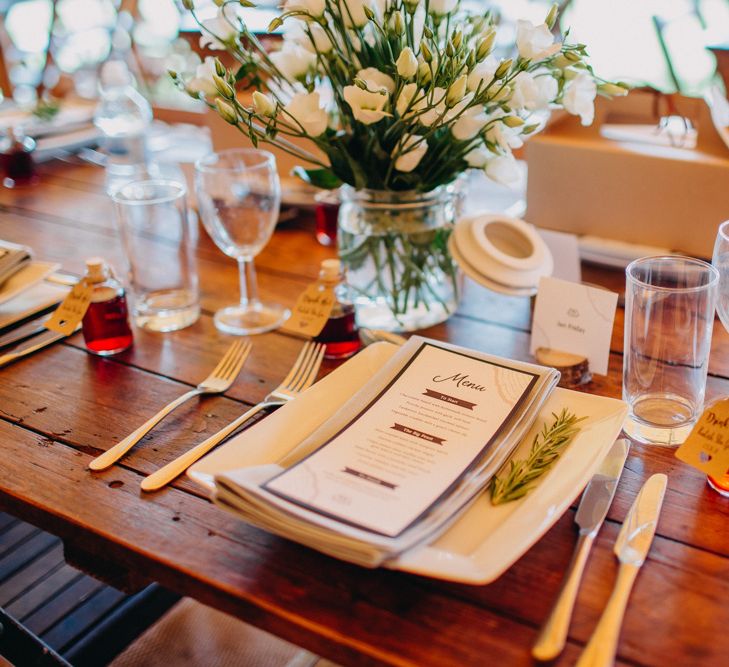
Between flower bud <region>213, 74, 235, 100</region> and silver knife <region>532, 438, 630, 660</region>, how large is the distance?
23.7 inches

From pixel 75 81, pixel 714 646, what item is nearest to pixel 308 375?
pixel 714 646

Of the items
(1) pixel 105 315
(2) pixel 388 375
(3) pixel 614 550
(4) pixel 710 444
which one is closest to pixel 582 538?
(3) pixel 614 550

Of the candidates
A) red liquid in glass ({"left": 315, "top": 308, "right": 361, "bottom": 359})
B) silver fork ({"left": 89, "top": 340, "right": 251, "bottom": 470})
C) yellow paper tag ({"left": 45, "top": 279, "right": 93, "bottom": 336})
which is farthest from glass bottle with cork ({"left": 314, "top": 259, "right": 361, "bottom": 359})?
yellow paper tag ({"left": 45, "top": 279, "right": 93, "bottom": 336})

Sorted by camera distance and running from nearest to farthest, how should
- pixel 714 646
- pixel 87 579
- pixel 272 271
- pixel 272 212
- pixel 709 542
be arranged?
pixel 714 646
pixel 709 542
pixel 272 212
pixel 272 271
pixel 87 579

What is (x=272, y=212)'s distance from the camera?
3.98ft

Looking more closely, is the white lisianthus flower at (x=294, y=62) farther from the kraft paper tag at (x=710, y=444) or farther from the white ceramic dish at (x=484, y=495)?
the kraft paper tag at (x=710, y=444)

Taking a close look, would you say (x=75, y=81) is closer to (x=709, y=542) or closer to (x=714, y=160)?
(x=714, y=160)

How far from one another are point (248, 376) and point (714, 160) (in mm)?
778

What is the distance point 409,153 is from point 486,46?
0.18 meters

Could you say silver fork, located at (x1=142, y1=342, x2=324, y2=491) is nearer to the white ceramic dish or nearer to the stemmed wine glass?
the white ceramic dish

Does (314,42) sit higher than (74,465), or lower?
higher

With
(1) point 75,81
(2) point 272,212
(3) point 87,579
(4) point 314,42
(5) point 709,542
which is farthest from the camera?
(1) point 75,81

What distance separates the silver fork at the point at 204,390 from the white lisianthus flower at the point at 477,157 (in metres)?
0.41

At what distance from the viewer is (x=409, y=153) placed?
3.38ft
